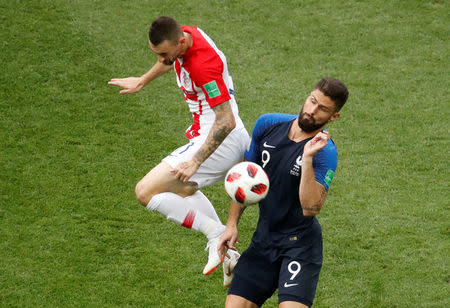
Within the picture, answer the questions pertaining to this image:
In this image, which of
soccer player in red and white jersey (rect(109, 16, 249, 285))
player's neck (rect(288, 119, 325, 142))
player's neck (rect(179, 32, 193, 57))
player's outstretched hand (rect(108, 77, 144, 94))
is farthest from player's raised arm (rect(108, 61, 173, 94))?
player's neck (rect(288, 119, 325, 142))

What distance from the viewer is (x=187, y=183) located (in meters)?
7.48

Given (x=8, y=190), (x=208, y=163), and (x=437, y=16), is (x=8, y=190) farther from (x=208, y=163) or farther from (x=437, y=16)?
(x=437, y=16)

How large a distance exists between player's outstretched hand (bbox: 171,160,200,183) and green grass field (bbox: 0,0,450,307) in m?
2.11

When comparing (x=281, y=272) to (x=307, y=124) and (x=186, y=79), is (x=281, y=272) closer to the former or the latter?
(x=307, y=124)

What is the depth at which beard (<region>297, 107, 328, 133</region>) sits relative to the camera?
6273 mm

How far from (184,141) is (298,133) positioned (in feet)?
17.6

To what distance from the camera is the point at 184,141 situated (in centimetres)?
1174

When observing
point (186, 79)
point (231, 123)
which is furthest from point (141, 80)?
point (231, 123)

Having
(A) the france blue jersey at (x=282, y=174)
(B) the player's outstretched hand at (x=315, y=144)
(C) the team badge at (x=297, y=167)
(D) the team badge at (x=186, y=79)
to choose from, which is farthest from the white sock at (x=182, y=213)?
(B) the player's outstretched hand at (x=315, y=144)

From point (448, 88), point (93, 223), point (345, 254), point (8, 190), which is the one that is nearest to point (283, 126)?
point (345, 254)

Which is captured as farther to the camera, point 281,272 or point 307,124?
point 281,272

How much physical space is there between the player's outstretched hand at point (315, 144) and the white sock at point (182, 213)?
67.3 inches

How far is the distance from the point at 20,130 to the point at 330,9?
7.20 metres

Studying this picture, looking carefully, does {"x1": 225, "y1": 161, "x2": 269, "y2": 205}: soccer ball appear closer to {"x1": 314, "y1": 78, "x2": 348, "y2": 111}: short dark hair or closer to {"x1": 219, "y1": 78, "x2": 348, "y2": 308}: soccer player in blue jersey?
{"x1": 219, "y1": 78, "x2": 348, "y2": 308}: soccer player in blue jersey
